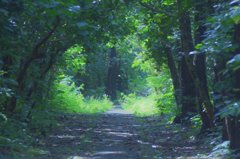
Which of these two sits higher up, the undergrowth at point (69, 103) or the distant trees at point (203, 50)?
the distant trees at point (203, 50)

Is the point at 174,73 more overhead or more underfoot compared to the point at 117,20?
more underfoot

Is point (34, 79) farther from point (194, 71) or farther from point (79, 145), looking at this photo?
point (194, 71)

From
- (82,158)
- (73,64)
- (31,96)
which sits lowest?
(82,158)

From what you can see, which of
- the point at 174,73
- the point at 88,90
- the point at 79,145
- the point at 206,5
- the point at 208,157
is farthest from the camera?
the point at 88,90

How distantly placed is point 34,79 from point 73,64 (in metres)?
8.50

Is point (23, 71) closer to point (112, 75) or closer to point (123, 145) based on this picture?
point (123, 145)

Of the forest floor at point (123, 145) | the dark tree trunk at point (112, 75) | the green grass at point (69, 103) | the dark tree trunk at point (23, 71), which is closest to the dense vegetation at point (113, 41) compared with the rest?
the dark tree trunk at point (23, 71)

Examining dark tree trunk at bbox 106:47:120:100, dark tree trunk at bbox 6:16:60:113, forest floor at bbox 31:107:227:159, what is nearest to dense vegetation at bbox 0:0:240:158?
dark tree trunk at bbox 6:16:60:113

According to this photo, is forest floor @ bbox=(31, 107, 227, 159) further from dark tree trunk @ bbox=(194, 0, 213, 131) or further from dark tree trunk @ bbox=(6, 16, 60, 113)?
dark tree trunk @ bbox=(6, 16, 60, 113)

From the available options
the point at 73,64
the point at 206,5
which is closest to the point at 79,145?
the point at 206,5

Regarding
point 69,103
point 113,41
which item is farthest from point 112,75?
point 113,41

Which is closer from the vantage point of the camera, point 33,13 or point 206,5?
point 33,13

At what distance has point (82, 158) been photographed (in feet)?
33.2

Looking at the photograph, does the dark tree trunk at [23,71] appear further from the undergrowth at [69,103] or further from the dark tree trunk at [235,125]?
the undergrowth at [69,103]
